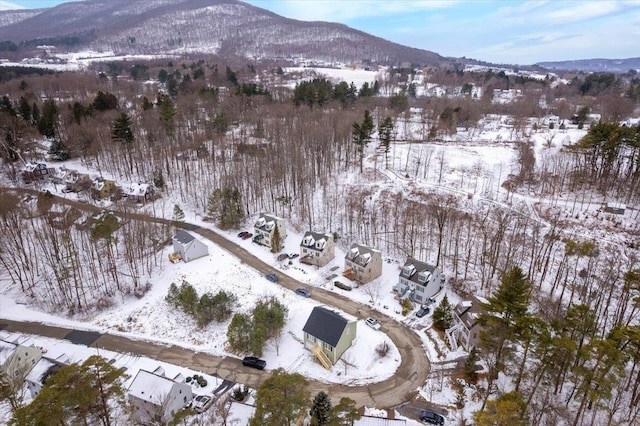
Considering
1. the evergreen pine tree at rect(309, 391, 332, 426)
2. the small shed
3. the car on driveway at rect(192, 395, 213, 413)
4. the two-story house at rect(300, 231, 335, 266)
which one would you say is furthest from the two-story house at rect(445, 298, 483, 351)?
the small shed

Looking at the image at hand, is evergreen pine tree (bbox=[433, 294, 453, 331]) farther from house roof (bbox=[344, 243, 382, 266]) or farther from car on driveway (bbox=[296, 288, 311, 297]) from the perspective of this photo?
car on driveway (bbox=[296, 288, 311, 297])

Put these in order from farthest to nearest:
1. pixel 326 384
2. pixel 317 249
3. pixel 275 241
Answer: pixel 275 241, pixel 317 249, pixel 326 384

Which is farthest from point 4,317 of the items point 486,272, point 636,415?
point 636,415

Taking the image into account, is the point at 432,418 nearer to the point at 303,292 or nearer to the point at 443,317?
the point at 443,317

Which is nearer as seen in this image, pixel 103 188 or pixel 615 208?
pixel 615 208

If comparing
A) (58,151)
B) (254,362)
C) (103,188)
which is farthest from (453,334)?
(58,151)

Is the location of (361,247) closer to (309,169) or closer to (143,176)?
(309,169)

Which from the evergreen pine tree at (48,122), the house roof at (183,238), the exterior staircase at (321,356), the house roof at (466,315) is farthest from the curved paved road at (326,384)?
the evergreen pine tree at (48,122)
